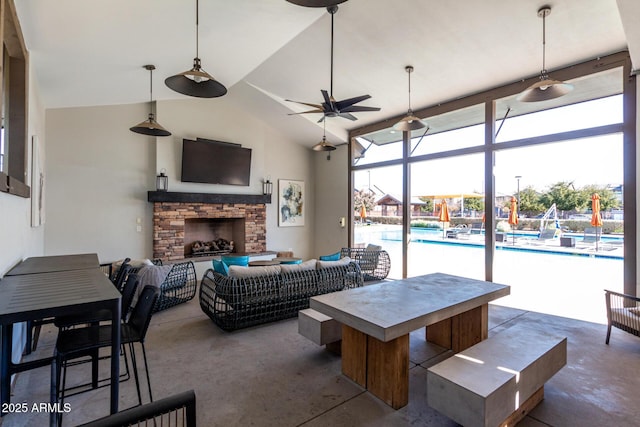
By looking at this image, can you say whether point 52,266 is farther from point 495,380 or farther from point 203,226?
point 203,226

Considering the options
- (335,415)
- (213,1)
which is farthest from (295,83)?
(335,415)

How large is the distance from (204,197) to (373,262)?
3906 millimetres

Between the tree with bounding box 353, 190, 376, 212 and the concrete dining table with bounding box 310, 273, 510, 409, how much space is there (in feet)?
14.1

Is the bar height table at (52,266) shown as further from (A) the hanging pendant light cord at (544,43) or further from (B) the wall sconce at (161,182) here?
(A) the hanging pendant light cord at (544,43)

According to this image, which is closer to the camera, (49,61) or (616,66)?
(49,61)

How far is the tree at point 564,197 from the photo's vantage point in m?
4.78

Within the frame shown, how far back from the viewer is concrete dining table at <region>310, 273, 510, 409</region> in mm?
2408

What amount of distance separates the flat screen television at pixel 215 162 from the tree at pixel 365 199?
266cm

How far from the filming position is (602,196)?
448 centimetres

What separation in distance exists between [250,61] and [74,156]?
379 cm

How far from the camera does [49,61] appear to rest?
375 cm

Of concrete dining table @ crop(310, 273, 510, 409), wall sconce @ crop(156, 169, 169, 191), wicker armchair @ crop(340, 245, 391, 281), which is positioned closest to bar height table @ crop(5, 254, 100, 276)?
concrete dining table @ crop(310, 273, 510, 409)

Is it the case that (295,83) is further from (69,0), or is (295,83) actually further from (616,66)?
(616,66)

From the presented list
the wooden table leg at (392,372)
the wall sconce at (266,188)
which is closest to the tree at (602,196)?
the wooden table leg at (392,372)
